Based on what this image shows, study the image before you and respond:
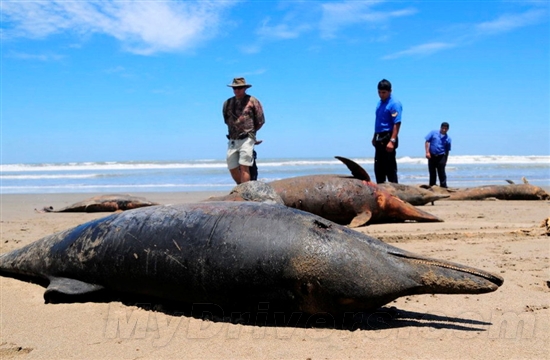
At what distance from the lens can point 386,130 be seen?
9961mm

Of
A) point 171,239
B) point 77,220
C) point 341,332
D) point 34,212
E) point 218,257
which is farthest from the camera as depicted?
point 34,212

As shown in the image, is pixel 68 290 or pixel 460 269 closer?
pixel 460 269

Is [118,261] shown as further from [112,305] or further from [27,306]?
[27,306]

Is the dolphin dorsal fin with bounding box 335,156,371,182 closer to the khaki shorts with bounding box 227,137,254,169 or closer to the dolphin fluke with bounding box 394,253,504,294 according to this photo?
the khaki shorts with bounding box 227,137,254,169

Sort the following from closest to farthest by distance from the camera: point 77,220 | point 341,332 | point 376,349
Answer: point 376,349, point 341,332, point 77,220

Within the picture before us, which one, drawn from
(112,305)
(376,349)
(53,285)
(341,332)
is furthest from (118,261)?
(376,349)

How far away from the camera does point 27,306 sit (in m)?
3.83

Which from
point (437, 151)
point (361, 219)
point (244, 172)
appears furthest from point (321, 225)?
point (437, 151)

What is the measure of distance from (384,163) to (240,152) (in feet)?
9.42

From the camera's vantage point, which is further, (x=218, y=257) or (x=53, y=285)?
(x=53, y=285)

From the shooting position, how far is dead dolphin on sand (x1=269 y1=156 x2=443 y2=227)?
7.68 m

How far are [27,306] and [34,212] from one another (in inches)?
301

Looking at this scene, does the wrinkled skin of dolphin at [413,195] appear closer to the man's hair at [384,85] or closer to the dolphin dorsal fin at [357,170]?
the man's hair at [384,85]

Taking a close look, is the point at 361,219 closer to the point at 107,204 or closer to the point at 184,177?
the point at 107,204
